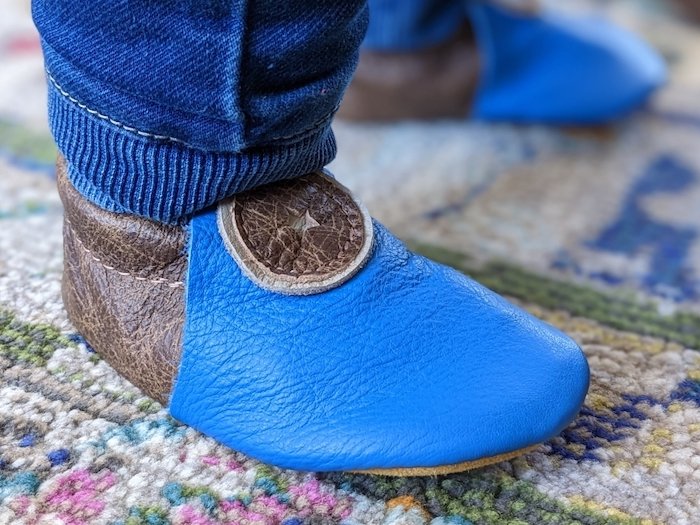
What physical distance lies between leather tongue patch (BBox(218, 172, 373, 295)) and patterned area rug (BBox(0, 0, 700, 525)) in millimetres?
108

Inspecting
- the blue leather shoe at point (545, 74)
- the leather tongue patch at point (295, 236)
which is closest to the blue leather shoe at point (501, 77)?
the blue leather shoe at point (545, 74)

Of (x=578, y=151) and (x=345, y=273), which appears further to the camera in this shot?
(x=578, y=151)

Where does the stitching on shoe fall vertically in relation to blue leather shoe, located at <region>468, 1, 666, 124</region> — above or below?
above

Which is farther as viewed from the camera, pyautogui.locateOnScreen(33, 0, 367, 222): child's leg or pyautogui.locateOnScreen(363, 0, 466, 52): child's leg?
pyautogui.locateOnScreen(363, 0, 466, 52): child's leg

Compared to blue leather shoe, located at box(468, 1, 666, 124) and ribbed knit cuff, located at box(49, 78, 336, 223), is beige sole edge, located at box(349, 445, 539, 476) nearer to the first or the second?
ribbed knit cuff, located at box(49, 78, 336, 223)

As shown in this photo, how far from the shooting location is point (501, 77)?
1.09m

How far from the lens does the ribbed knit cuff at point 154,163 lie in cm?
42

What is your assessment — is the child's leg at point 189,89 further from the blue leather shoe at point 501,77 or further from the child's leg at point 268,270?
the blue leather shoe at point 501,77

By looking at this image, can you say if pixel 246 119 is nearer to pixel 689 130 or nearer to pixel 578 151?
pixel 578 151

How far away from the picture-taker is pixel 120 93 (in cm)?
40

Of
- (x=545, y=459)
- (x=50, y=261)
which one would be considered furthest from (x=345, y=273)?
(x=50, y=261)

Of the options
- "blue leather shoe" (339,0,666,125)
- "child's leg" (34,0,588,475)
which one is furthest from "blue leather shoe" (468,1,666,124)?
"child's leg" (34,0,588,475)

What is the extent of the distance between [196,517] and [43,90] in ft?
2.52

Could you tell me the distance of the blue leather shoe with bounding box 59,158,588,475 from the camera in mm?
423
